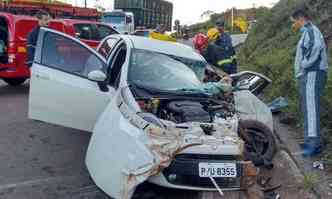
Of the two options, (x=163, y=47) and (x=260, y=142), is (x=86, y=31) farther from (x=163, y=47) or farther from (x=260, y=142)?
(x=260, y=142)

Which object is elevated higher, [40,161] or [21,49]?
[21,49]

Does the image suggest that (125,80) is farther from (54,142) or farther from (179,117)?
(54,142)

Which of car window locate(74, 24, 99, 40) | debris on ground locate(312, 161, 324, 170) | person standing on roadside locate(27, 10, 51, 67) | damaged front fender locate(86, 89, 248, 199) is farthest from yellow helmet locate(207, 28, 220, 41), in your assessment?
damaged front fender locate(86, 89, 248, 199)

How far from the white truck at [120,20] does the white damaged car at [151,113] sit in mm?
19609

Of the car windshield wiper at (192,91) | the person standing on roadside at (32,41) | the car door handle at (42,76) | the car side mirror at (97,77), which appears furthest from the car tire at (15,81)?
the car windshield wiper at (192,91)

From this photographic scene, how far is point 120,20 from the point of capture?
2761 cm

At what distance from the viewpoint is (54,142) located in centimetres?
703

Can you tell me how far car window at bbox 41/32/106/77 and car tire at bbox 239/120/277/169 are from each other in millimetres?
2099

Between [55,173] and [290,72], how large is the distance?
5.05 meters

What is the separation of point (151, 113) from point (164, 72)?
1.08m

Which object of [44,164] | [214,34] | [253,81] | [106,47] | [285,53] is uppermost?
[214,34]

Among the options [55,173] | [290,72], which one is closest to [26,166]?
[55,173]

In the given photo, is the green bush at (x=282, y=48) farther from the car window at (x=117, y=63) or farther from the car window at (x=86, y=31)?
the car window at (x=86, y=31)

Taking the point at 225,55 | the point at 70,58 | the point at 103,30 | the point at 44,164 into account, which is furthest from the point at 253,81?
the point at 103,30
